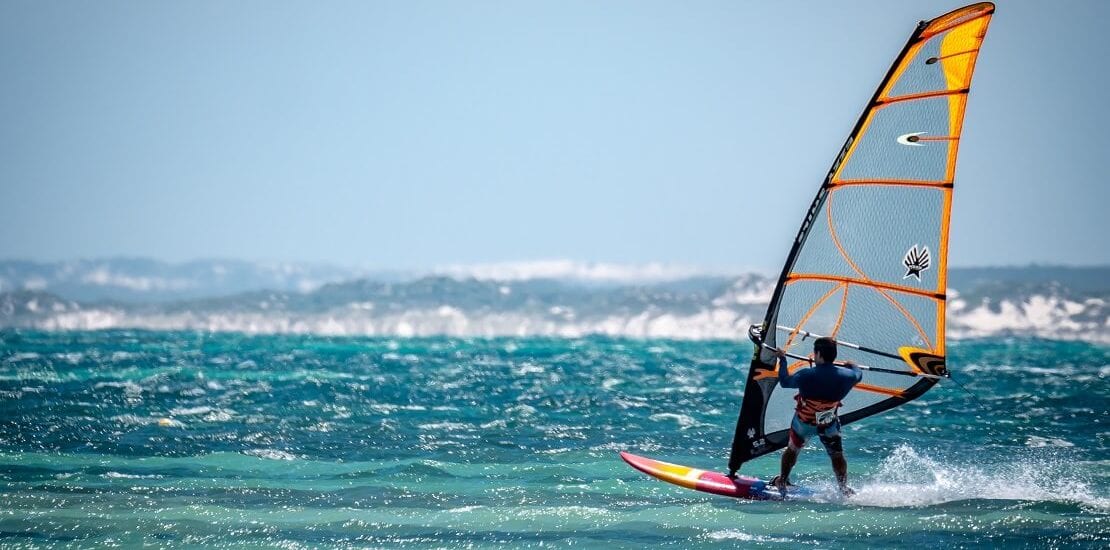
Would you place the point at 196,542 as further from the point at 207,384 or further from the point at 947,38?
the point at 207,384

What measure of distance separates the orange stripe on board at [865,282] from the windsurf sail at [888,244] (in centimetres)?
1

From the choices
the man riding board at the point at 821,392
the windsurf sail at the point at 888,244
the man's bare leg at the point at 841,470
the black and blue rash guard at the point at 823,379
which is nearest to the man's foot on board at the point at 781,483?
the man riding board at the point at 821,392

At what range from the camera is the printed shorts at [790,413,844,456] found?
12.3 m

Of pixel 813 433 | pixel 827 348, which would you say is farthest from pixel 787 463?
pixel 827 348

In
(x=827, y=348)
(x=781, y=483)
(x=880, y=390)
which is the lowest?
(x=781, y=483)

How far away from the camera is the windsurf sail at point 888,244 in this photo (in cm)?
1184

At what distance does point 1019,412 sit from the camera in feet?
79.3

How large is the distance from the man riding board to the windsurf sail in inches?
17.2

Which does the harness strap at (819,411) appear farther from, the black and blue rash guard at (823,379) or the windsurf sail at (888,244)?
the windsurf sail at (888,244)

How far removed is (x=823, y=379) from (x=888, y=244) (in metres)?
1.69

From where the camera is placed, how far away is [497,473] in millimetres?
15250

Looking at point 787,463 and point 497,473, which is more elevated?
point 787,463

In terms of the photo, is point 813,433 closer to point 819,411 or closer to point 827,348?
point 819,411

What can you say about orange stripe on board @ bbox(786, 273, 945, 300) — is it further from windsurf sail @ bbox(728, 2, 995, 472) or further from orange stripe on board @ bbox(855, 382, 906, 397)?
orange stripe on board @ bbox(855, 382, 906, 397)
